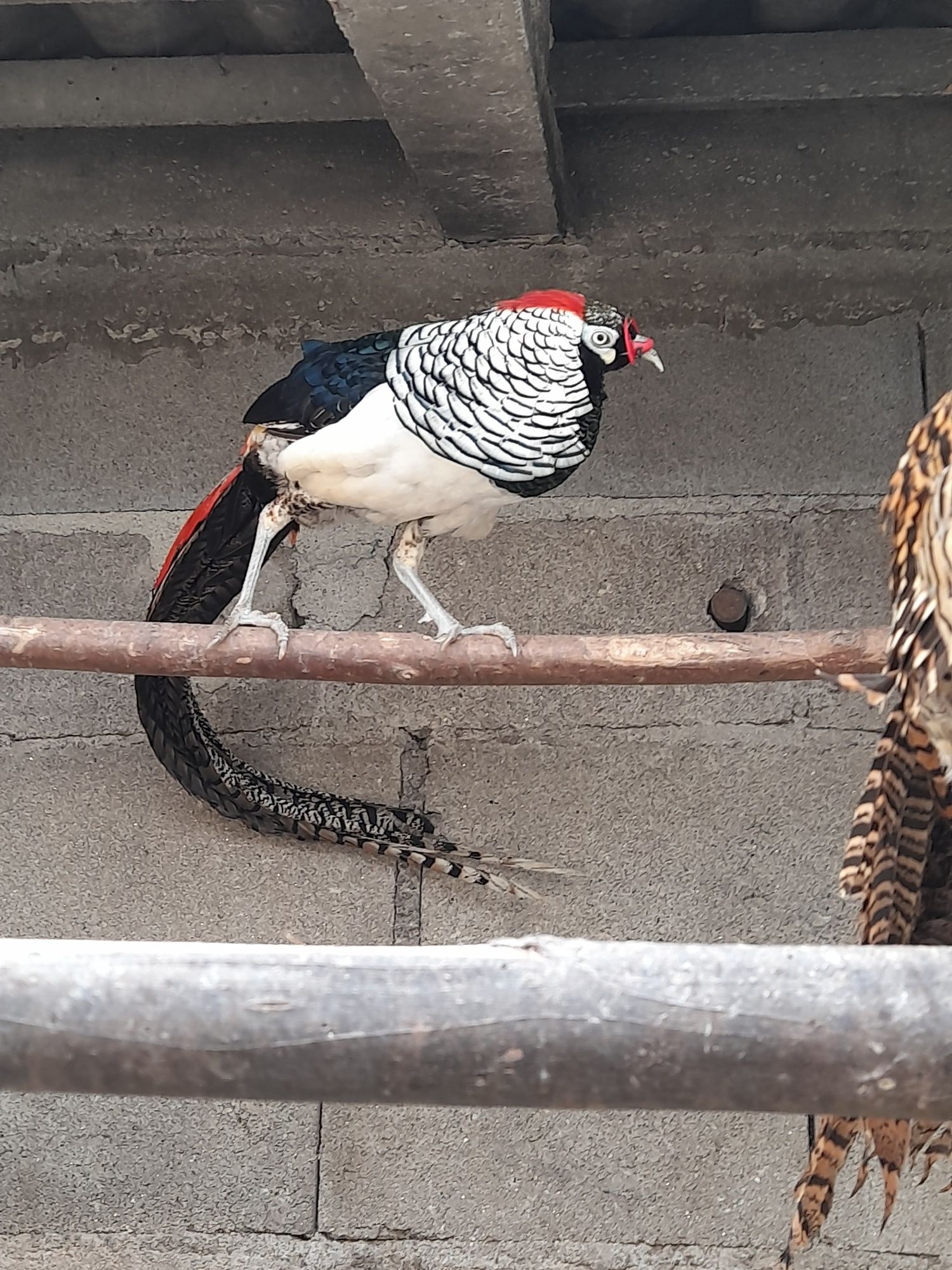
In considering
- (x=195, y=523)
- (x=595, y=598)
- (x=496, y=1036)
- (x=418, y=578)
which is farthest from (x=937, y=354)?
(x=496, y=1036)

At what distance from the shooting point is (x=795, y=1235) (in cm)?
121

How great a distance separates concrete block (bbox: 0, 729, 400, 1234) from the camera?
1910 millimetres

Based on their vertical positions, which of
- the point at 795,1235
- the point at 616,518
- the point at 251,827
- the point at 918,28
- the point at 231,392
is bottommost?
the point at 251,827

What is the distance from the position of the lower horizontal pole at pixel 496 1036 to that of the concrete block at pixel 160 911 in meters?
1.29

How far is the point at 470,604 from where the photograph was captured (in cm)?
213

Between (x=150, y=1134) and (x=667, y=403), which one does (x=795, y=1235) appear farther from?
(x=667, y=403)

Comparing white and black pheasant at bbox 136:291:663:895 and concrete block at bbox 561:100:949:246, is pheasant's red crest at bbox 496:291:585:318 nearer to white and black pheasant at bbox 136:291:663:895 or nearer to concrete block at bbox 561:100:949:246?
white and black pheasant at bbox 136:291:663:895

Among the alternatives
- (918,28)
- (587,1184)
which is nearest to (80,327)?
(918,28)

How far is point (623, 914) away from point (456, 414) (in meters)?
0.82

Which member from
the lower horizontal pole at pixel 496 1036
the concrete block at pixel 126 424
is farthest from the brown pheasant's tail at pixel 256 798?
the lower horizontal pole at pixel 496 1036

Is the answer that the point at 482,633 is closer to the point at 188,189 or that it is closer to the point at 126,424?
the point at 126,424

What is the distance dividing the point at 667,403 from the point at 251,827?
3.13ft

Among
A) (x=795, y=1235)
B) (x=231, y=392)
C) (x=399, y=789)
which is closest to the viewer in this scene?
(x=795, y=1235)

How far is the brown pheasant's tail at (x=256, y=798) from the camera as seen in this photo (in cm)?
191
